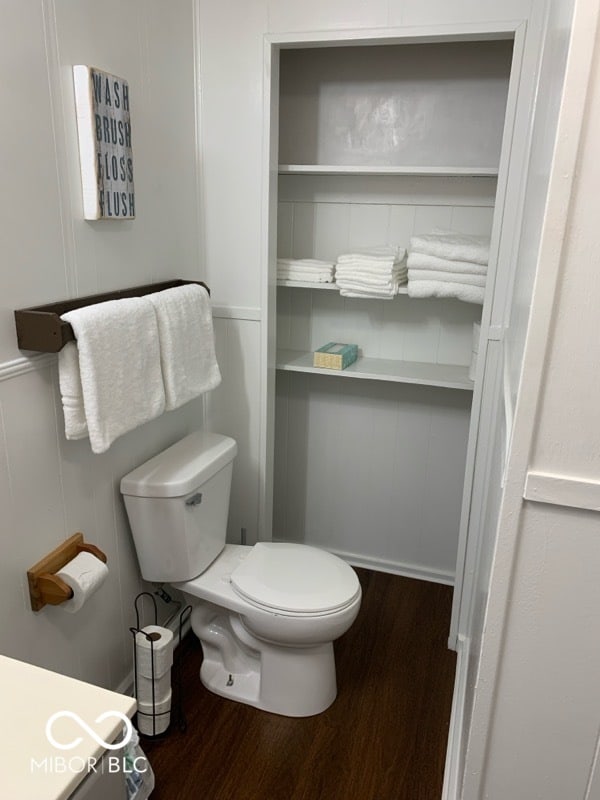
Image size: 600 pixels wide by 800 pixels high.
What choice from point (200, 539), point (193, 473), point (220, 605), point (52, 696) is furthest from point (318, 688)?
point (52, 696)

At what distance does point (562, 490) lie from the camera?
3.26 feet

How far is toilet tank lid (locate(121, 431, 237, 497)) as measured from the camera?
69.5 inches

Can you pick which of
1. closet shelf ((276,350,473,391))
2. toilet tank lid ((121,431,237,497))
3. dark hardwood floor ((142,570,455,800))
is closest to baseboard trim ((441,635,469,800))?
dark hardwood floor ((142,570,455,800))

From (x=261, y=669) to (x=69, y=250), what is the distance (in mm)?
1348

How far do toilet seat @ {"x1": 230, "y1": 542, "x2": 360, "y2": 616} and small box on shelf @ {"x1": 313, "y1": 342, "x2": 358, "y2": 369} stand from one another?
2.22 feet

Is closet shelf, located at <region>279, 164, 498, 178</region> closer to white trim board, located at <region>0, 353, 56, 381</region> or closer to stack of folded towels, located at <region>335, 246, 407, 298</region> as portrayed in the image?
stack of folded towels, located at <region>335, 246, 407, 298</region>

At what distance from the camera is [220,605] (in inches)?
74.7

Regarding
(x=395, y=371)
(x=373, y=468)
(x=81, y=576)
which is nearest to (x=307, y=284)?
(x=395, y=371)

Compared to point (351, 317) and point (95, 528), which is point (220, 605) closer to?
point (95, 528)

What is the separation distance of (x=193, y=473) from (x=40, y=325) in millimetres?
665

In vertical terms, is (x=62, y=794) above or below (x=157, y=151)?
below

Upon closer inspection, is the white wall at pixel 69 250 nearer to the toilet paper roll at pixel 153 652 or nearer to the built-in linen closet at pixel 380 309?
the toilet paper roll at pixel 153 652

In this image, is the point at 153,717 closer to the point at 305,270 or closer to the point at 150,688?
the point at 150,688

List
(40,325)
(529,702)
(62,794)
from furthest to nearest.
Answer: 1. (40,325)
2. (529,702)
3. (62,794)
